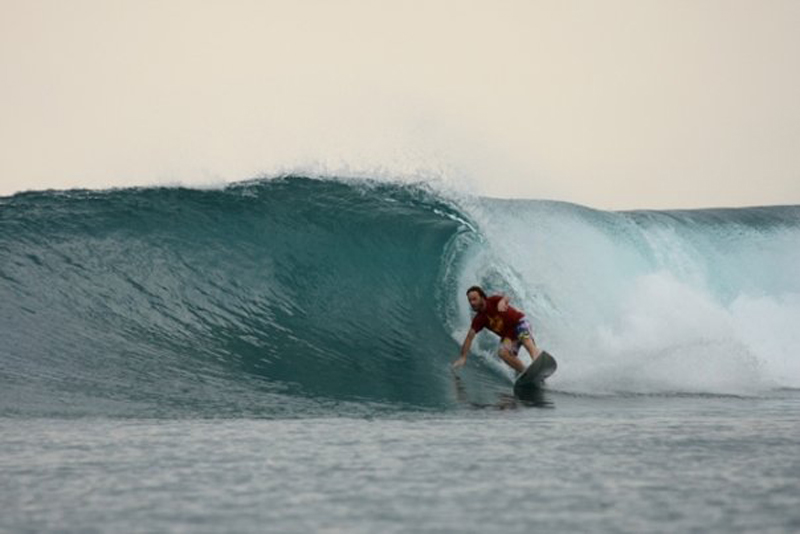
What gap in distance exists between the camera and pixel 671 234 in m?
24.2

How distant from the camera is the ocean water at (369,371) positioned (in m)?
5.54

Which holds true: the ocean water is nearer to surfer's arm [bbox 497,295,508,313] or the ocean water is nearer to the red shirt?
the red shirt

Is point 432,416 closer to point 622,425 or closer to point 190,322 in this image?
point 622,425

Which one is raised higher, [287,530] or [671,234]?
[671,234]

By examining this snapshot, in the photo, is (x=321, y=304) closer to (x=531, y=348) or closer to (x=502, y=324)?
(x=502, y=324)

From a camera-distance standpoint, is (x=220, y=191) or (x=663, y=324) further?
(x=220, y=191)

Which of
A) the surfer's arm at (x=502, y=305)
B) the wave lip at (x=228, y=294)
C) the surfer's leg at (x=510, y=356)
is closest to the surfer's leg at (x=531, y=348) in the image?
the surfer's leg at (x=510, y=356)

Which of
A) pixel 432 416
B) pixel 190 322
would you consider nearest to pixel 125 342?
pixel 190 322

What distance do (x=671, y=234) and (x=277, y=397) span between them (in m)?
15.5

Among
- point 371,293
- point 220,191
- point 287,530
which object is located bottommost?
point 287,530

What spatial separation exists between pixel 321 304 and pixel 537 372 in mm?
3842

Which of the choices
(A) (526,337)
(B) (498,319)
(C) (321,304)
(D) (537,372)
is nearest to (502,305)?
(B) (498,319)

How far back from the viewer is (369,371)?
1200 cm

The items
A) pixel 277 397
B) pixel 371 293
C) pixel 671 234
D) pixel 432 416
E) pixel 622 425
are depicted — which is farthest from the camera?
pixel 671 234
